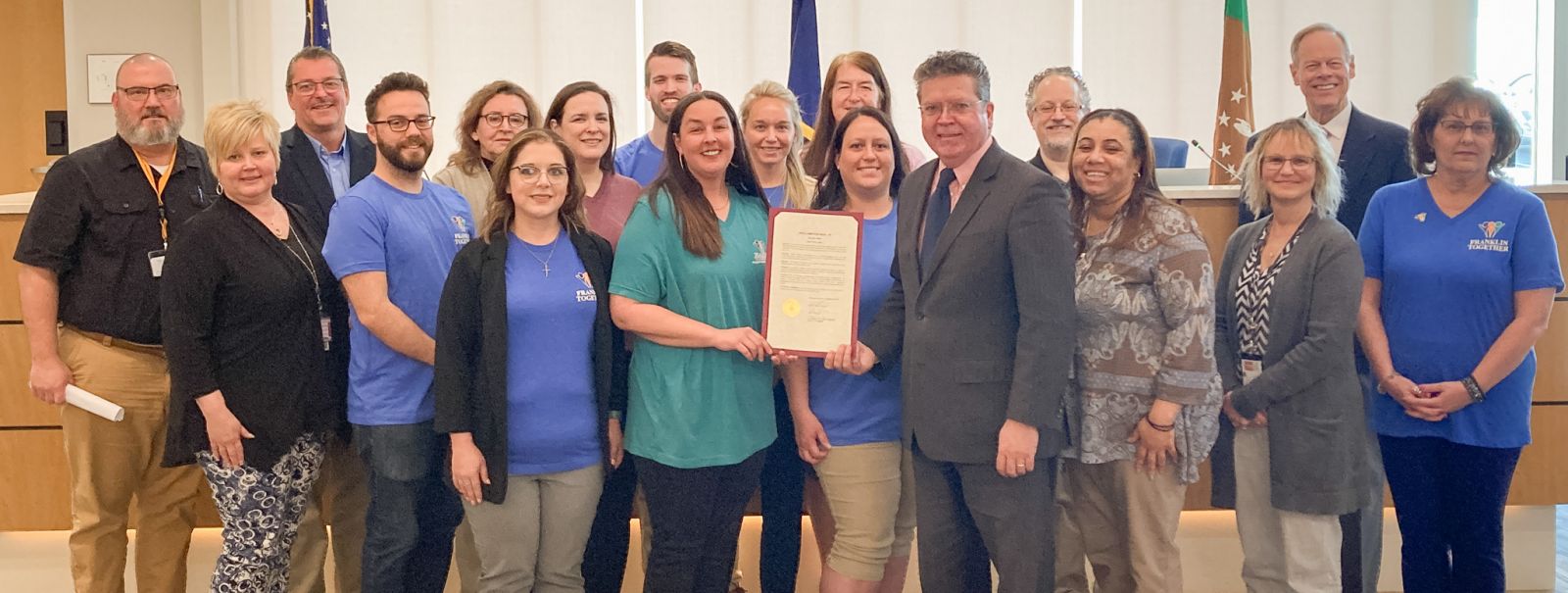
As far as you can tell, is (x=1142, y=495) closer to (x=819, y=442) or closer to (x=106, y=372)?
(x=819, y=442)

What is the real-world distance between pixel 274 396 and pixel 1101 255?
1.97 metres

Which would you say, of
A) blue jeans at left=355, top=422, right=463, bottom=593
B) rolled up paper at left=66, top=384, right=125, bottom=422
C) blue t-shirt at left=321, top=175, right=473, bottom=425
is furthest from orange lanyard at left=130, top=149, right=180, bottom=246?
blue jeans at left=355, top=422, right=463, bottom=593

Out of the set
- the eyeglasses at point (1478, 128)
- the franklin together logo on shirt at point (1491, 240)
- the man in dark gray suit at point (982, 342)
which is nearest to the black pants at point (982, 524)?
the man in dark gray suit at point (982, 342)

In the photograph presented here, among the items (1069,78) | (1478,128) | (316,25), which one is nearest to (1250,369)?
(1478,128)

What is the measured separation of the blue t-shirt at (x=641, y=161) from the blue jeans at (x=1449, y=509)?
2.24 meters

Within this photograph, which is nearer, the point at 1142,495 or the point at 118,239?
the point at 1142,495

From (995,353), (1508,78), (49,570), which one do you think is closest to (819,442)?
(995,353)

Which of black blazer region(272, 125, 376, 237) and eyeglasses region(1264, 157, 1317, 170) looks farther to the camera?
black blazer region(272, 125, 376, 237)

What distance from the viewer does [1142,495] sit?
2730mm

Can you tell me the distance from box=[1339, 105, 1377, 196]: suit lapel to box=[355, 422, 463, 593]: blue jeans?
8.93ft

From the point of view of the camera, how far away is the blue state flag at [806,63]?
5066 mm

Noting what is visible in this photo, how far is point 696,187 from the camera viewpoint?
8.93 ft

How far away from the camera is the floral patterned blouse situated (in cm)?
262

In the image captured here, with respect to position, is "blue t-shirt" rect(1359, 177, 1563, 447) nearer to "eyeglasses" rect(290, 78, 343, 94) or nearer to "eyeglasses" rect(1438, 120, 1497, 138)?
"eyeglasses" rect(1438, 120, 1497, 138)
